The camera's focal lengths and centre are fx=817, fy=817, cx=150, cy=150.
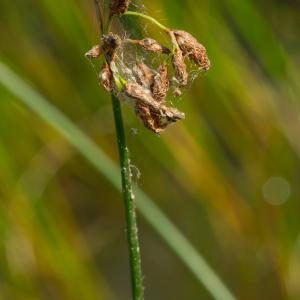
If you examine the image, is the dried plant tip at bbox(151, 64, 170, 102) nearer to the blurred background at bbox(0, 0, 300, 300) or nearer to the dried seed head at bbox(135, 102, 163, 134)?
the dried seed head at bbox(135, 102, 163, 134)

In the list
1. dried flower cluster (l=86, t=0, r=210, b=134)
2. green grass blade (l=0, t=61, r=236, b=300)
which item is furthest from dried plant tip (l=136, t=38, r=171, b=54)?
green grass blade (l=0, t=61, r=236, b=300)

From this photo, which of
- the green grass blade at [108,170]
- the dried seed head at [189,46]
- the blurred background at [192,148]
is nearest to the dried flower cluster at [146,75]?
the dried seed head at [189,46]

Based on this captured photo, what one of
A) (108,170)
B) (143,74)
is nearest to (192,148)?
(108,170)

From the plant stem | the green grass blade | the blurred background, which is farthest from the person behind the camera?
the blurred background

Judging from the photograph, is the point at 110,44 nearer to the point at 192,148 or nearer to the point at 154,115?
the point at 154,115

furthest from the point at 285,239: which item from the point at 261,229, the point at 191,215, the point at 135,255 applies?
the point at 135,255

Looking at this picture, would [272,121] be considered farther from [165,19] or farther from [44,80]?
[44,80]

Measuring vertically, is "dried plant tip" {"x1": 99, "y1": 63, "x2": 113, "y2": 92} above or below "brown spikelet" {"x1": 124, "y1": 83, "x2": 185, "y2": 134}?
above
